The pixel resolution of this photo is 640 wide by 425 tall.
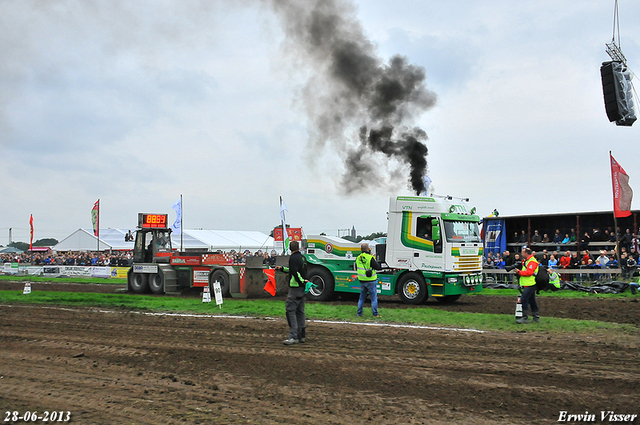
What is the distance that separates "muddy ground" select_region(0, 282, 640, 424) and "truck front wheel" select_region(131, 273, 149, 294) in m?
10.4

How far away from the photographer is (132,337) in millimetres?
9555

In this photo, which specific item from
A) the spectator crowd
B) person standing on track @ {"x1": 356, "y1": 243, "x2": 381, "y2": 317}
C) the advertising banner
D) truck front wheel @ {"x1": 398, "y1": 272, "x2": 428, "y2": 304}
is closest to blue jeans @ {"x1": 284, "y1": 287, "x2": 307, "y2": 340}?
person standing on track @ {"x1": 356, "y1": 243, "x2": 381, "y2": 317}

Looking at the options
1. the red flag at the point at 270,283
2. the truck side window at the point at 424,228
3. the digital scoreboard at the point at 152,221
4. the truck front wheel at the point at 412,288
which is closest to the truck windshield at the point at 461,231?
the truck side window at the point at 424,228

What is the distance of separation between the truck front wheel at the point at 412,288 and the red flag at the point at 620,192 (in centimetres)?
829

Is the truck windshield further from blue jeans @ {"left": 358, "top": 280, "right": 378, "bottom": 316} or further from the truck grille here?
blue jeans @ {"left": 358, "top": 280, "right": 378, "bottom": 316}

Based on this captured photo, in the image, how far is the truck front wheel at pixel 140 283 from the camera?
829 inches

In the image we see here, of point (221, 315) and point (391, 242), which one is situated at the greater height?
point (391, 242)

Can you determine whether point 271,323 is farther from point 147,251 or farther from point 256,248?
point 256,248

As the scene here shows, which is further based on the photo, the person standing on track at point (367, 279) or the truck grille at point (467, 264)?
the truck grille at point (467, 264)

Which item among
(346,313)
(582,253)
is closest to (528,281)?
(346,313)

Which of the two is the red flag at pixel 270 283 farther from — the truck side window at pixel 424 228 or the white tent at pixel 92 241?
the white tent at pixel 92 241

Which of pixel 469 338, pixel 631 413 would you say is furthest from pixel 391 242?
pixel 631 413

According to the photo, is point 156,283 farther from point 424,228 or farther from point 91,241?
point 91,241

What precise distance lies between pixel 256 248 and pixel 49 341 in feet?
135
